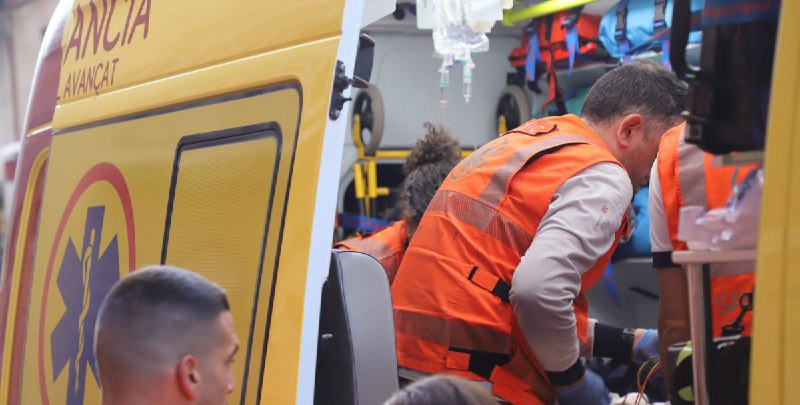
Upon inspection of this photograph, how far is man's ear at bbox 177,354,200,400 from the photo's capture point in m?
1.74

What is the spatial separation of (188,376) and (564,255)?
104cm

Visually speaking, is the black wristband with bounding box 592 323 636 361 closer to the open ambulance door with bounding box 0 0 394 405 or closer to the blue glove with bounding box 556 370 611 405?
the blue glove with bounding box 556 370 611 405

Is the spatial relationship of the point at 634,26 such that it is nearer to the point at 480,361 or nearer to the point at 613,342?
the point at 613,342

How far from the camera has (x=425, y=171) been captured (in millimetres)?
4285

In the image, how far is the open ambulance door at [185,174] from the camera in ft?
6.07

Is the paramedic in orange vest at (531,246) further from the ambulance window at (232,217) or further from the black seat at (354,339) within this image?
the ambulance window at (232,217)

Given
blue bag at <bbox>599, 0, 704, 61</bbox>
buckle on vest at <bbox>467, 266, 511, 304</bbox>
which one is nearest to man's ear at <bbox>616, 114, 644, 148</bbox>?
buckle on vest at <bbox>467, 266, 511, 304</bbox>

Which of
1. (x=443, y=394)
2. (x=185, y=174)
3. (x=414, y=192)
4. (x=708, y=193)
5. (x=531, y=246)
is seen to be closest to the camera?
(x=443, y=394)

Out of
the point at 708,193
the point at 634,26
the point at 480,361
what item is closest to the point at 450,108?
the point at 634,26

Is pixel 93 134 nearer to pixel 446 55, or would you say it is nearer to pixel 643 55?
pixel 446 55

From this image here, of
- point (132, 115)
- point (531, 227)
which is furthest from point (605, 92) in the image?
point (132, 115)

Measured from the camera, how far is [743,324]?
1.40 m

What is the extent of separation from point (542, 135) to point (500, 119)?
3076 mm

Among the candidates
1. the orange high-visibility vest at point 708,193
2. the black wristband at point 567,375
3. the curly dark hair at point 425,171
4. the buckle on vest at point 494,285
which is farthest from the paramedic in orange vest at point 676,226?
the curly dark hair at point 425,171
